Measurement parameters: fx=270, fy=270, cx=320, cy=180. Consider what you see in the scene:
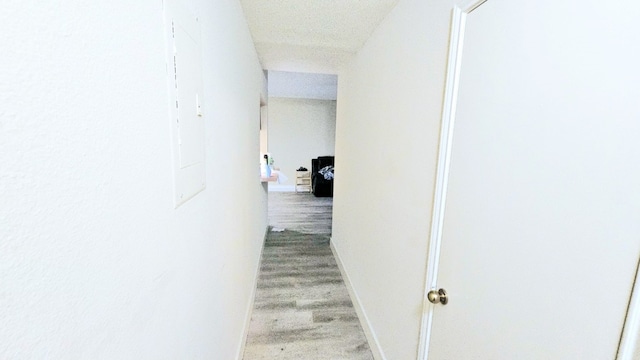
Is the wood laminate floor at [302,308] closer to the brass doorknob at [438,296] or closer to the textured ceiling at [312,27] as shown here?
the brass doorknob at [438,296]

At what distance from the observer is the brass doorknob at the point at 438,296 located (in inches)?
41.9

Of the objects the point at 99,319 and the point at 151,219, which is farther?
the point at 151,219

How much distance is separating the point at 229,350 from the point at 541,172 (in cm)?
161

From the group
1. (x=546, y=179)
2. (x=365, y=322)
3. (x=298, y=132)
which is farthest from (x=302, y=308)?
(x=298, y=132)

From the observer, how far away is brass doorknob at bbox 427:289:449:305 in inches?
41.9

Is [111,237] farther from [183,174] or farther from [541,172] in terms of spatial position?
[541,172]

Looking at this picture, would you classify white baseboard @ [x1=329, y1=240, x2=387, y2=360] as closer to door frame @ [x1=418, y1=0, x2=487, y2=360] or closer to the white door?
door frame @ [x1=418, y1=0, x2=487, y2=360]

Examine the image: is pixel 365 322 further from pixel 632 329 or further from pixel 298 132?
pixel 298 132

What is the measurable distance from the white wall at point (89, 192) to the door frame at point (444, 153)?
3.08 ft

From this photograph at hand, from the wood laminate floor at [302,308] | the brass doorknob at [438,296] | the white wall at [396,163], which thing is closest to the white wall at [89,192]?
the brass doorknob at [438,296]

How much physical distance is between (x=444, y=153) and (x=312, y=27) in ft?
4.92

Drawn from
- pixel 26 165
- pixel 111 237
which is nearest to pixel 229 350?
pixel 111 237

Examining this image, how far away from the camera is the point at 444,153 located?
1.08 meters

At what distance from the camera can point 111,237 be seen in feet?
1.56
